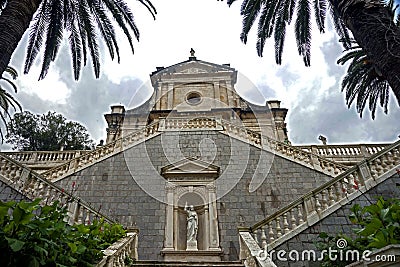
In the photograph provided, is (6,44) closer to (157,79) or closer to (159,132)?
(159,132)

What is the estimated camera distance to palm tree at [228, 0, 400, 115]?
4480 millimetres

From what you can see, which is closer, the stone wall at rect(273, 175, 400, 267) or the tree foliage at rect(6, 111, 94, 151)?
the stone wall at rect(273, 175, 400, 267)

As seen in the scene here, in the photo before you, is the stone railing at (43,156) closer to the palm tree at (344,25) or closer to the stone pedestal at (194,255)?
the stone pedestal at (194,255)

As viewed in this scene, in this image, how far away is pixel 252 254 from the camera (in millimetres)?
5363

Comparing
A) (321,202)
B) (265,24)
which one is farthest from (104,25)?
(321,202)

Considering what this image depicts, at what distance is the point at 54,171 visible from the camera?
11.0 m

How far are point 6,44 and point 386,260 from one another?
6.01 metres

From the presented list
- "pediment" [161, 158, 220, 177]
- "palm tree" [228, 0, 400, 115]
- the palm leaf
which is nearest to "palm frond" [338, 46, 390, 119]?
"palm tree" [228, 0, 400, 115]

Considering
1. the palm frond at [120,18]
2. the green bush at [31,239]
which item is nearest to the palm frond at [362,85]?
the palm frond at [120,18]

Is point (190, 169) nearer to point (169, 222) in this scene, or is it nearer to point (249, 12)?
point (169, 222)

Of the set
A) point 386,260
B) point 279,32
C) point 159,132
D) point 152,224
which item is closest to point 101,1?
point 279,32

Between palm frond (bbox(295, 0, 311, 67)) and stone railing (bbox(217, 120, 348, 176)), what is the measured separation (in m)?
3.91

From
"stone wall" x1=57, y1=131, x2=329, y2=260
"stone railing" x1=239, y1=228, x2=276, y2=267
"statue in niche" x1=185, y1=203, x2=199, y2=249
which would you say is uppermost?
"stone wall" x1=57, y1=131, x2=329, y2=260

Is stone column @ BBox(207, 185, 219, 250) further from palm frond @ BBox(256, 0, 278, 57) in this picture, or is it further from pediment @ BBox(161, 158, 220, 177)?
palm frond @ BBox(256, 0, 278, 57)
